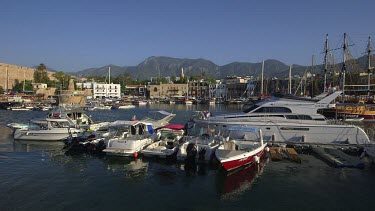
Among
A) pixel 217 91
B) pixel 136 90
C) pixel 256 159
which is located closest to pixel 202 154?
pixel 256 159

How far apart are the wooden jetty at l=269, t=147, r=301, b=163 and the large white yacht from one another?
2545mm

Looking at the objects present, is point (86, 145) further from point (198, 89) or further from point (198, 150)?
point (198, 89)

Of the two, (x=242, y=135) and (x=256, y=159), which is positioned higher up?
(x=242, y=135)

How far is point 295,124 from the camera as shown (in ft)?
87.4

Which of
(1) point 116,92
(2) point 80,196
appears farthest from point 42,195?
(1) point 116,92

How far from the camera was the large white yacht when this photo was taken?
26.0m

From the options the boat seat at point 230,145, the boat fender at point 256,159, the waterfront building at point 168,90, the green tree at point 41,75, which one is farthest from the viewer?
the waterfront building at point 168,90

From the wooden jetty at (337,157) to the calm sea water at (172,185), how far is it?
1.83 ft

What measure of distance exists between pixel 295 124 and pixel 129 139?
14.8 meters

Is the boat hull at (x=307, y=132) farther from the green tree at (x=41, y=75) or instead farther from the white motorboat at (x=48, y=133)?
the green tree at (x=41, y=75)

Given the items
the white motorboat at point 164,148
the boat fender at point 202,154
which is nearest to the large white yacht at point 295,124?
the white motorboat at point 164,148

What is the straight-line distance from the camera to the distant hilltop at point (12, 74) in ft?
412

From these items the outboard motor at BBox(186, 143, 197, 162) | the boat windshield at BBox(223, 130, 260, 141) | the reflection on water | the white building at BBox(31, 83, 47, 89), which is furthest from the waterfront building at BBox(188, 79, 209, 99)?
the reflection on water

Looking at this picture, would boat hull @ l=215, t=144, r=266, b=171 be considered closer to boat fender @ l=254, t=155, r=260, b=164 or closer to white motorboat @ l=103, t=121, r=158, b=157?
boat fender @ l=254, t=155, r=260, b=164
